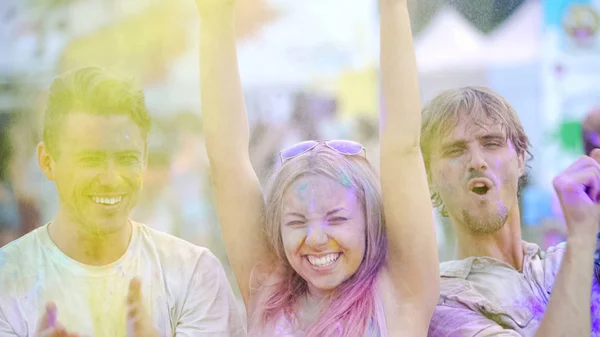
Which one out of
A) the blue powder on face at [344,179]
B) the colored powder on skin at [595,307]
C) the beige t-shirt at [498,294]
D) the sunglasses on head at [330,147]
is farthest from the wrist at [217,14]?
the colored powder on skin at [595,307]

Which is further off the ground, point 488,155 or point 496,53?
point 496,53

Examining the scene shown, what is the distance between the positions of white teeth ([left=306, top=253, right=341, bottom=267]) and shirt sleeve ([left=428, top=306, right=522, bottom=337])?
35 centimetres

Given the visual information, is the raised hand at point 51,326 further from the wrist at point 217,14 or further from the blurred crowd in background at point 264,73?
the wrist at point 217,14

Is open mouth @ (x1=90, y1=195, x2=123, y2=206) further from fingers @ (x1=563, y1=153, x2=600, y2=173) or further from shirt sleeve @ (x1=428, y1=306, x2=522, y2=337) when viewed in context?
fingers @ (x1=563, y1=153, x2=600, y2=173)

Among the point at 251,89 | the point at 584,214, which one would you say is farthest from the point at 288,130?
the point at 584,214

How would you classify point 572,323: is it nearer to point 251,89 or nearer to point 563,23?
point 563,23

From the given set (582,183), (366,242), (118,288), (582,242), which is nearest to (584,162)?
(582,183)

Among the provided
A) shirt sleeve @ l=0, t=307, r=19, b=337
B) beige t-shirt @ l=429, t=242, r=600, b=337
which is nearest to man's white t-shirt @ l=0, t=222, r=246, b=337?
shirt sleeve @ l=0, t=307, r=19, b=337

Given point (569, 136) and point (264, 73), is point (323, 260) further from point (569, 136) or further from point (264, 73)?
point (569, 136)

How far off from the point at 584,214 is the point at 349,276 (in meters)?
0.65

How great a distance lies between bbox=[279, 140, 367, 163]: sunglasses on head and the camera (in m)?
1.95

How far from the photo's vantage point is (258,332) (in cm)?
194

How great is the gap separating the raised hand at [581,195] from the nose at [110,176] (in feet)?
3.81

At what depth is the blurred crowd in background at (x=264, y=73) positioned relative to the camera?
1996mm
